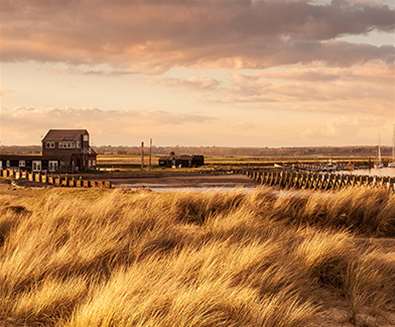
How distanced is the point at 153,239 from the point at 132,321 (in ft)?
13.6

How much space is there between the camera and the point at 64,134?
78.9 meters

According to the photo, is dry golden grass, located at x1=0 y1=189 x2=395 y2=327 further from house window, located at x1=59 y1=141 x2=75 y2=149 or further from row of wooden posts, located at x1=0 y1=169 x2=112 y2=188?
house window, located at x1=59 y1=141 x2=75 y2=149

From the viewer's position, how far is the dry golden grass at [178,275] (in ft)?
19.2

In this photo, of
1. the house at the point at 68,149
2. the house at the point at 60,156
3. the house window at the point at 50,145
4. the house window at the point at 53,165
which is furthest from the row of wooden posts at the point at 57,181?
the house window at the point at 50,145

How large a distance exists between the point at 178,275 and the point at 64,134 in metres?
73.9

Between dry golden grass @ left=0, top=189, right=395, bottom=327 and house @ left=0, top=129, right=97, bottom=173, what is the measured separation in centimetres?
6283

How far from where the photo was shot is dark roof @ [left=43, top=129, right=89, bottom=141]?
77.9 m

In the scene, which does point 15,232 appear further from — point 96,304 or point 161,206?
point 96,304

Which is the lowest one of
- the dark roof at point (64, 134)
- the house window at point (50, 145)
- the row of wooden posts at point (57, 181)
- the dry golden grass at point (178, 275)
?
the row of wooden posts at point (57, 181)

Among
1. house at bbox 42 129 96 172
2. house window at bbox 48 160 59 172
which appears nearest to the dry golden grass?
house window at bbox 48 160 59 172

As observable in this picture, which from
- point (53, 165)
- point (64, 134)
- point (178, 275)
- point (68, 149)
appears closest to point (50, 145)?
point (64, 134)

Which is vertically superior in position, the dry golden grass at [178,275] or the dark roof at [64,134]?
the dark roof at [64,134]

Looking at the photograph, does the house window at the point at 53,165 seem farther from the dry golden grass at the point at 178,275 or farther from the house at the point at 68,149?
the dry golden grass at the point at 178,275

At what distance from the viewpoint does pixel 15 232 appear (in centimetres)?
1044
